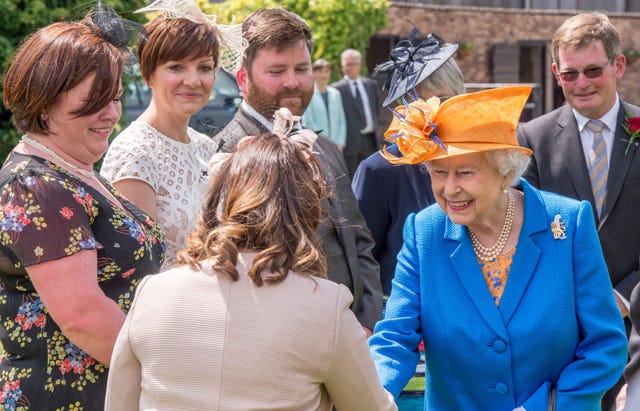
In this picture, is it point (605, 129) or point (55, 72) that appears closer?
point (55, 72)

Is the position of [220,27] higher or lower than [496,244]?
higher

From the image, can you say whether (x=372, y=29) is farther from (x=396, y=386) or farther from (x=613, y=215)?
(x=396, y=386)

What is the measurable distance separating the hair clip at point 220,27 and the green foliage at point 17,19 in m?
3.95

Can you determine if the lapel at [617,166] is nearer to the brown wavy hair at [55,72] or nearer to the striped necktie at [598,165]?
the striped necktie at [598,165]

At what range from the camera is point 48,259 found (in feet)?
9.07

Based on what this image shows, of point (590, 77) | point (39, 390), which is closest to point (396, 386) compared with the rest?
point (39, 390)

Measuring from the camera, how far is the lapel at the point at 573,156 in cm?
461

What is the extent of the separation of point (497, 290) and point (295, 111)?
1.36 m

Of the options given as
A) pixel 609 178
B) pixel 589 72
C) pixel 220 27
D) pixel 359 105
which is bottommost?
pixel 359 105

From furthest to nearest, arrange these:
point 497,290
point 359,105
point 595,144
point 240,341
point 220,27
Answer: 1. point 359,105
2. point 595,144
3. point 220,27
4. point 497,290
5. point 240,341

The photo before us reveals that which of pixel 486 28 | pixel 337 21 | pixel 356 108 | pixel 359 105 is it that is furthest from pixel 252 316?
pixel 486 28

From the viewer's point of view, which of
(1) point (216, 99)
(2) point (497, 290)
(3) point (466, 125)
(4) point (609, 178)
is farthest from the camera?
(1) point (216, 99)

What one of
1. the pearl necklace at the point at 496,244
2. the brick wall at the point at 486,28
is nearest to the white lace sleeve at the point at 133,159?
the pearl necklace at the point at 496,244

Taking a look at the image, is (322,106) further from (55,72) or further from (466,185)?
(55,72)
